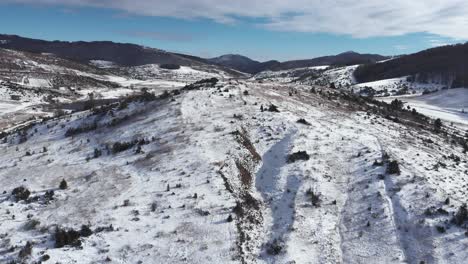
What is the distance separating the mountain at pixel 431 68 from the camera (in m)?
122

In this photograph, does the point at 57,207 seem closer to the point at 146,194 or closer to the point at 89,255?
the point at 146,194

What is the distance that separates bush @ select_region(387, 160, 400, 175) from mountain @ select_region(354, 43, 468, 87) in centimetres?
9039

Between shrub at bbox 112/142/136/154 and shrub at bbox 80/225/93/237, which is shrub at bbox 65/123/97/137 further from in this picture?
shrub at bbox 80/225/93/237

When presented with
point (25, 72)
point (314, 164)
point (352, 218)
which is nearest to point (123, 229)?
point (352, 218)

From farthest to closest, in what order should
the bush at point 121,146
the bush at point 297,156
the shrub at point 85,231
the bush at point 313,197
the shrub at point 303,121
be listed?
the shrub at point 303,121, the bush at point 121,146, the bush at point 297,156, the bush at point 313,197, the shrub at point 85,231

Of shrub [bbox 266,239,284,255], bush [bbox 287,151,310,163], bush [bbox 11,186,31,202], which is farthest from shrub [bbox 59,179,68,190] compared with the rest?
bush [bbox 287,151,310,163]

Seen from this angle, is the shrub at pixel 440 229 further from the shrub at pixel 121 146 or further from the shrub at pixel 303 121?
the shrub at pixel 121 146

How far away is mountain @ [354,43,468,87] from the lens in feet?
400

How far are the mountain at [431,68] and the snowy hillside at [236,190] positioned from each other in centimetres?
8769

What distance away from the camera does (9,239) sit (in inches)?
609

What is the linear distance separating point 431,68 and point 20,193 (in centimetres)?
13422

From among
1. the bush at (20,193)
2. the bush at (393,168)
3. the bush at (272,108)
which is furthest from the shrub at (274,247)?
the bush at (272,108)

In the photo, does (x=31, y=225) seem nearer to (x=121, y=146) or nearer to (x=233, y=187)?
(x=233, y=187)

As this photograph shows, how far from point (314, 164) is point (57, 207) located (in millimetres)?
11510
